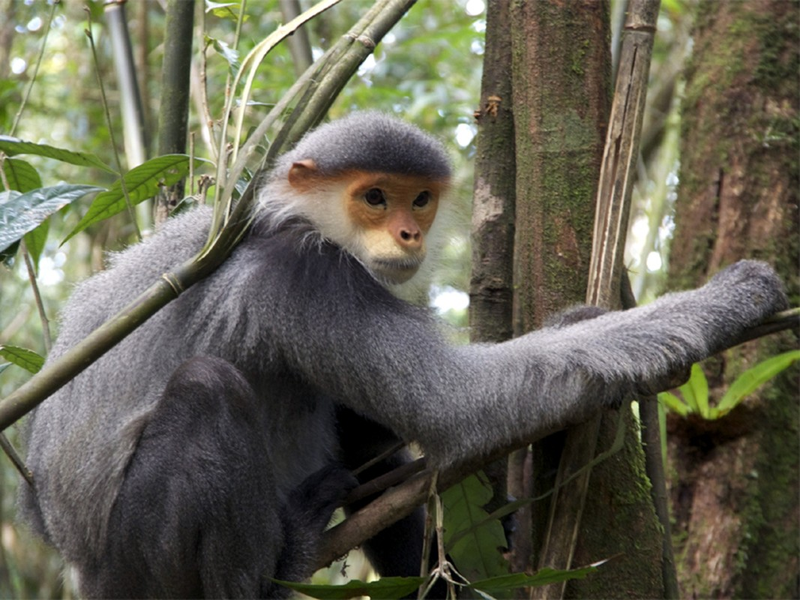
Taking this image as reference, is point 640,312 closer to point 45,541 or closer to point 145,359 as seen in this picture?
point 145,359

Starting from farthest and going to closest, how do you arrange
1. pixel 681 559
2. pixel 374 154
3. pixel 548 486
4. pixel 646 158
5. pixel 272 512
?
pixel 646 158 → pixel 681 559 → pixel 374 154 → pixel 272 512 → pixel 548 486

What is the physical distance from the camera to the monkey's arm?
3.71 m

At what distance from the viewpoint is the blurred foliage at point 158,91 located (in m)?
8.73

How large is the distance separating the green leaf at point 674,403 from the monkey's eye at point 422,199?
176 cm

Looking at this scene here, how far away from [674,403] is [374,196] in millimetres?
2163

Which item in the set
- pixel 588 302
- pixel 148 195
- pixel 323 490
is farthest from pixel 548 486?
pixel 148 195

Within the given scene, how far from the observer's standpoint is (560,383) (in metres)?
3.74

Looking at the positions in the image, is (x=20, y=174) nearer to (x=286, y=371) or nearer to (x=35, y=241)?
(x=35, y=241)

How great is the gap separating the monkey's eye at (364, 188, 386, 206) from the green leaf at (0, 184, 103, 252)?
120cm

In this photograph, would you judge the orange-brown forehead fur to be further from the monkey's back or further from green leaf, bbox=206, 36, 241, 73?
green leaf, bbox=206, 36, 241, 73

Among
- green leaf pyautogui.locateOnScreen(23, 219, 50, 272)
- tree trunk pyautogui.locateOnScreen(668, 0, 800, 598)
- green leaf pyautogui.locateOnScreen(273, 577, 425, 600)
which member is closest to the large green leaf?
tree trunk pyautogui.locateOnScreen(668, 0, 800, 598)

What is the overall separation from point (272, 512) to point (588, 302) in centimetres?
157

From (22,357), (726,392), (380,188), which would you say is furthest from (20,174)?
(726,392)

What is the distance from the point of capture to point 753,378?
4.79 m
